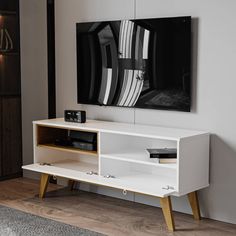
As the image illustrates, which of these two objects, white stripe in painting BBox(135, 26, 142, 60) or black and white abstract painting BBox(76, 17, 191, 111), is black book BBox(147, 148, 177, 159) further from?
white stripe in painting BBox(135, 26, 142, 60)

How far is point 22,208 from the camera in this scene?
4254 mm

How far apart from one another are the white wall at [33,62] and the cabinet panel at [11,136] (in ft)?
0.26

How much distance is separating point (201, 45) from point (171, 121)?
637 millimetres

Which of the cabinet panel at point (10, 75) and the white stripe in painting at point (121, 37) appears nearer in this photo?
the white stripe in painting at point (121, 37)

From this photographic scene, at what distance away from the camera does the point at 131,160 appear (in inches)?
155

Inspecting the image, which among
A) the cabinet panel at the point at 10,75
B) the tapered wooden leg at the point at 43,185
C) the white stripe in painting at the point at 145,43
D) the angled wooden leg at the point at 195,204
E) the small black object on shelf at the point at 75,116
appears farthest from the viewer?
the cabinet panel at the point at 10,75

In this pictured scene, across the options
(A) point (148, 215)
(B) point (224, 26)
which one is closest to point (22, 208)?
(A) point (148, 215)

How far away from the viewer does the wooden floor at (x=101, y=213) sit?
3756mm

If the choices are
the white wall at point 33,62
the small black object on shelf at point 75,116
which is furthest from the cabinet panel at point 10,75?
the small black object on shelf at point 75,116

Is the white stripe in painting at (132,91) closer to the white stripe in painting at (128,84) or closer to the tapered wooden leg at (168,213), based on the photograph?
the white stripe in painting at (128,84)

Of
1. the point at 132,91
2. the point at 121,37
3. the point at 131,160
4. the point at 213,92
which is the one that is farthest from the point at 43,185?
the point at 213,92

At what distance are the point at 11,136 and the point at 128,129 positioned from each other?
1560 mm

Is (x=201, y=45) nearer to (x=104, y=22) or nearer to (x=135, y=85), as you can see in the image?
(x=135, y=85)

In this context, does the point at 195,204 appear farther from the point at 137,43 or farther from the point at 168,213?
the point at 137,43
